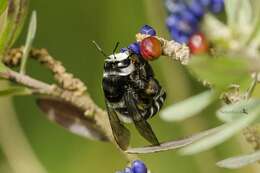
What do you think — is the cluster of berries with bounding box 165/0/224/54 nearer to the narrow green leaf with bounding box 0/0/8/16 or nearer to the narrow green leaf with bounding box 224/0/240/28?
the narrow green leaf with bounding box 224/0/240/28

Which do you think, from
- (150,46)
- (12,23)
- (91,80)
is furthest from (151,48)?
(91,80)

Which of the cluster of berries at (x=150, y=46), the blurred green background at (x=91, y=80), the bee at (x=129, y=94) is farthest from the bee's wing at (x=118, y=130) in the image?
the blurred green background at (x=91, y=80)

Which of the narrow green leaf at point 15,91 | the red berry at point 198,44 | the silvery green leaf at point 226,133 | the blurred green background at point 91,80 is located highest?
the red berry at point 198,44

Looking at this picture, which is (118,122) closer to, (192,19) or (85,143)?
(192,19)

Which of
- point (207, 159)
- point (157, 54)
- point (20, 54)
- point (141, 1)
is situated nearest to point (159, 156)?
point (207, 159)

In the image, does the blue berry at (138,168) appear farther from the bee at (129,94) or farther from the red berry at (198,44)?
the red berry at (198,44)
